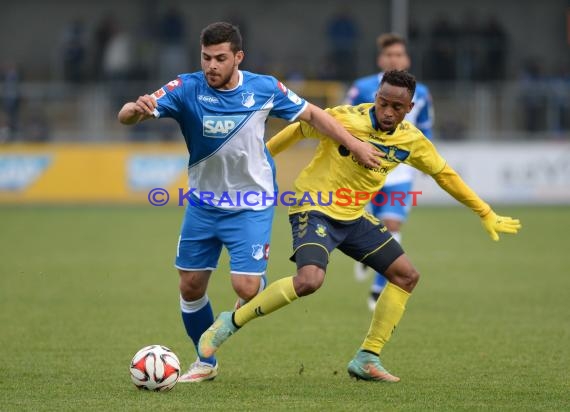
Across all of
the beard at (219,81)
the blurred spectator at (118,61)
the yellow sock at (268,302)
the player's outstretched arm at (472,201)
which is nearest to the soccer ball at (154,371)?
the yellow sock at (268,302)

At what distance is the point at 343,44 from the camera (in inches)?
1126

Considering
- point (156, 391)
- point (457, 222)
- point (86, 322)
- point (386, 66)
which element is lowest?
point (457, 222)

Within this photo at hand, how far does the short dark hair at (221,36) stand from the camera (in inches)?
265

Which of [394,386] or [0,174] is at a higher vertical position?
[394,386]

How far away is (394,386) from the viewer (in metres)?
6.89

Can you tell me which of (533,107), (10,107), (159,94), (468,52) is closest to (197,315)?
(159,94)

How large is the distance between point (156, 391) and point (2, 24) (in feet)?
89.1

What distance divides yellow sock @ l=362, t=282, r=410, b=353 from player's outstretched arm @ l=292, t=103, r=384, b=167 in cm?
91

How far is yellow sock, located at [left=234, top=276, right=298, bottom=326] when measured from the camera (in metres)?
6.79

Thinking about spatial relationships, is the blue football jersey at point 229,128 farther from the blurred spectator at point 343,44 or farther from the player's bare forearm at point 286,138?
the blurred spectator at point 343,44

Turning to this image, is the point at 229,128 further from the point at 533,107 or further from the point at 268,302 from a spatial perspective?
the point at 533,107

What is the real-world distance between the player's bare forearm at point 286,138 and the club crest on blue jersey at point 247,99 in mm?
545

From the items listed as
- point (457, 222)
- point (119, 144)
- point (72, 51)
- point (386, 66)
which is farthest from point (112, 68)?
point (386, 66)

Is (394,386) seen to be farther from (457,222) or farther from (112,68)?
(112,68)
